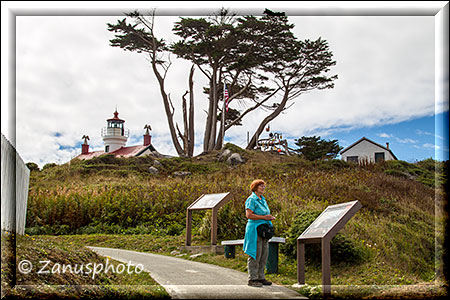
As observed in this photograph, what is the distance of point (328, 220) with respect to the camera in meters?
6.17

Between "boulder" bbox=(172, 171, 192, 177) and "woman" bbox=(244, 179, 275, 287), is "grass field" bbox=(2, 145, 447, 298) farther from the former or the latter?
"woman" bbox=(244, 179, 275, 287)

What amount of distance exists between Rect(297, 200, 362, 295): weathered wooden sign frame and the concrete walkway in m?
0.39

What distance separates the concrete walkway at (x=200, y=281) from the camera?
18.7 feet

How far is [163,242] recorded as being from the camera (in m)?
10.6

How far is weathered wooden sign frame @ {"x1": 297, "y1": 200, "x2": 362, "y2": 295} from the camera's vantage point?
5762 millimetres

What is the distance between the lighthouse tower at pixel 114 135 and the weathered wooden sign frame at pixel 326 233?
2331 centimetres

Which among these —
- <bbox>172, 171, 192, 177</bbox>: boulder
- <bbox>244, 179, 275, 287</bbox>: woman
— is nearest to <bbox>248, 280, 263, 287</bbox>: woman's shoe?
<bbox>244, 179, 275, 287</bbox>: woman

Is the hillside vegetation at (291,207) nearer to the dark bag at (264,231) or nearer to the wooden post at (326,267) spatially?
the wooden post at (326,267)

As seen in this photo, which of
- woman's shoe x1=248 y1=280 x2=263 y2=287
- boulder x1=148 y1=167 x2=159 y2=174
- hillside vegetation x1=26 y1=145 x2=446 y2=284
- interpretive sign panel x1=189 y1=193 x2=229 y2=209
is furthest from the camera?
boulder x1=148 y1=167 x2=159 y2=174

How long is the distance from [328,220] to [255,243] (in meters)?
1.05

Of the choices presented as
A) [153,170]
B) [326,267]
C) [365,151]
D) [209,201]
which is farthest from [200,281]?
[365,151]

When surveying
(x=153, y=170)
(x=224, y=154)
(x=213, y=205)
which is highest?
(x=224, y=154)

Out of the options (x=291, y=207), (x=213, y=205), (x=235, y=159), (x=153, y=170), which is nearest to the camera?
(x=213, y=205)

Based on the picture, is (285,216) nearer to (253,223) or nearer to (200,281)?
(253,223)
